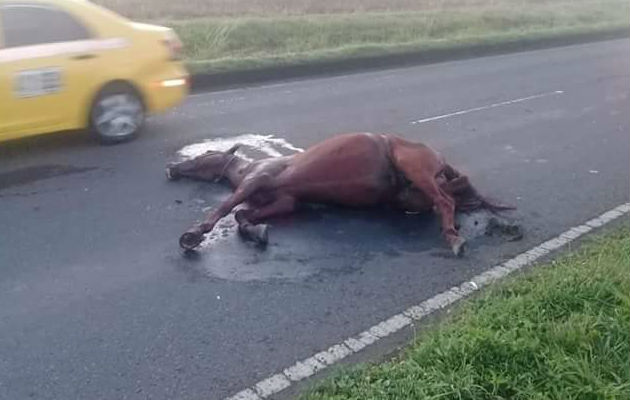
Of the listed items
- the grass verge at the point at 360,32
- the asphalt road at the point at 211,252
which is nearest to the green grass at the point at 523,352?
the asphalt road at the point at 211,252

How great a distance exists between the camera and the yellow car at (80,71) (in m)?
7.89

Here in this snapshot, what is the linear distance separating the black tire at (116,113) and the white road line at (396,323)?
449 centimetres

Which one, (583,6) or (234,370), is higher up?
(234,370)

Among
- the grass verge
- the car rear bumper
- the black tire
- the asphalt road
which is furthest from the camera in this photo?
the grass verge

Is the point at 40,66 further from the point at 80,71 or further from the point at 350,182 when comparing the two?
the point at 350,182

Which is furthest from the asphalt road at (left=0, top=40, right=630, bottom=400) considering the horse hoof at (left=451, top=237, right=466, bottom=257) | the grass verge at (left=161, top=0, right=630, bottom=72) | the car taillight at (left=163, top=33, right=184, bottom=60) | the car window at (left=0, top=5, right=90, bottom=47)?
the grass verge at (left=161, top=0, right=630, bottom=72)

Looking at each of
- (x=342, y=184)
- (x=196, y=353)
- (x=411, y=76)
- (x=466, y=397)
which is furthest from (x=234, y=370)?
(x=411, y=76)

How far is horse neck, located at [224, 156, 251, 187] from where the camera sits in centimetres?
676

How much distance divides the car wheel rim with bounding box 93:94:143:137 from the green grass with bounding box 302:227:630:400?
4.89m

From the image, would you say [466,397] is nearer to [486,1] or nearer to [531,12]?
[531,12]

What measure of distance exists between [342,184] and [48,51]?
350 cm

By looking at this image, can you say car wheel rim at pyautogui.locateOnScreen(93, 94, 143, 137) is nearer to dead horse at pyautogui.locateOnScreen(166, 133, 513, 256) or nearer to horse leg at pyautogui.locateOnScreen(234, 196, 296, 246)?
dead horse at pyautogui.locateOnScreen(166, 133, 513, 256)

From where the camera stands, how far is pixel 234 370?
4281 millimetres

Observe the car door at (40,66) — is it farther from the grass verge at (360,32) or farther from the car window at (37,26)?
the grass verge at (360,32)
